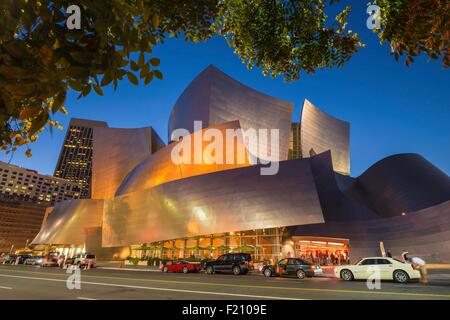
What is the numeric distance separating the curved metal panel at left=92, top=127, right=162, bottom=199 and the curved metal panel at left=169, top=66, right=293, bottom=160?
904cm

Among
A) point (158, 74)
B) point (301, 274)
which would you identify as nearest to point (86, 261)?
point (301, 274)

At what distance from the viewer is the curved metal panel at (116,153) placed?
58375 millimetres

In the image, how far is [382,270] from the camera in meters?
15.3

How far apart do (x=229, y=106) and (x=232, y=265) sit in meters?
30.4

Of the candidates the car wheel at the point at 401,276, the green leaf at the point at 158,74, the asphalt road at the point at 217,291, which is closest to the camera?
the green leaf at the point at 158,74

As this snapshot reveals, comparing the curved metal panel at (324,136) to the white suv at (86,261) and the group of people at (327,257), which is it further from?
the white suv at (86,261)

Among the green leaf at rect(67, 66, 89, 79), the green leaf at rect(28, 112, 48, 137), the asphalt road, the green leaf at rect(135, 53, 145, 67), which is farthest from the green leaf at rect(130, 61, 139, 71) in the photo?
the asphalt road

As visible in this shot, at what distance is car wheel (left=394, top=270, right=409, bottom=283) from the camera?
14.6 meters

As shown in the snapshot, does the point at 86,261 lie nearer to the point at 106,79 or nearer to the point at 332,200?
the point at 332,200

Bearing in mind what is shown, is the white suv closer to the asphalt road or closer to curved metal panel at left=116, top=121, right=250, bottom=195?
curved metal panel at left=116, top=121, right=250, bottom=195

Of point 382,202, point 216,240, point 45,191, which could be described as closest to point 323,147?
point 382,202

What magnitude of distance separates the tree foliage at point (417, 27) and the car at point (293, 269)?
16.9 m

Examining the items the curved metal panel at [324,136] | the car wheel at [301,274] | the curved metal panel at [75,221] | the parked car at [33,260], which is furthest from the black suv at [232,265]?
the curved metal panel at [75,221]

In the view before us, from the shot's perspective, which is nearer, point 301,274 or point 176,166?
point 301,274
